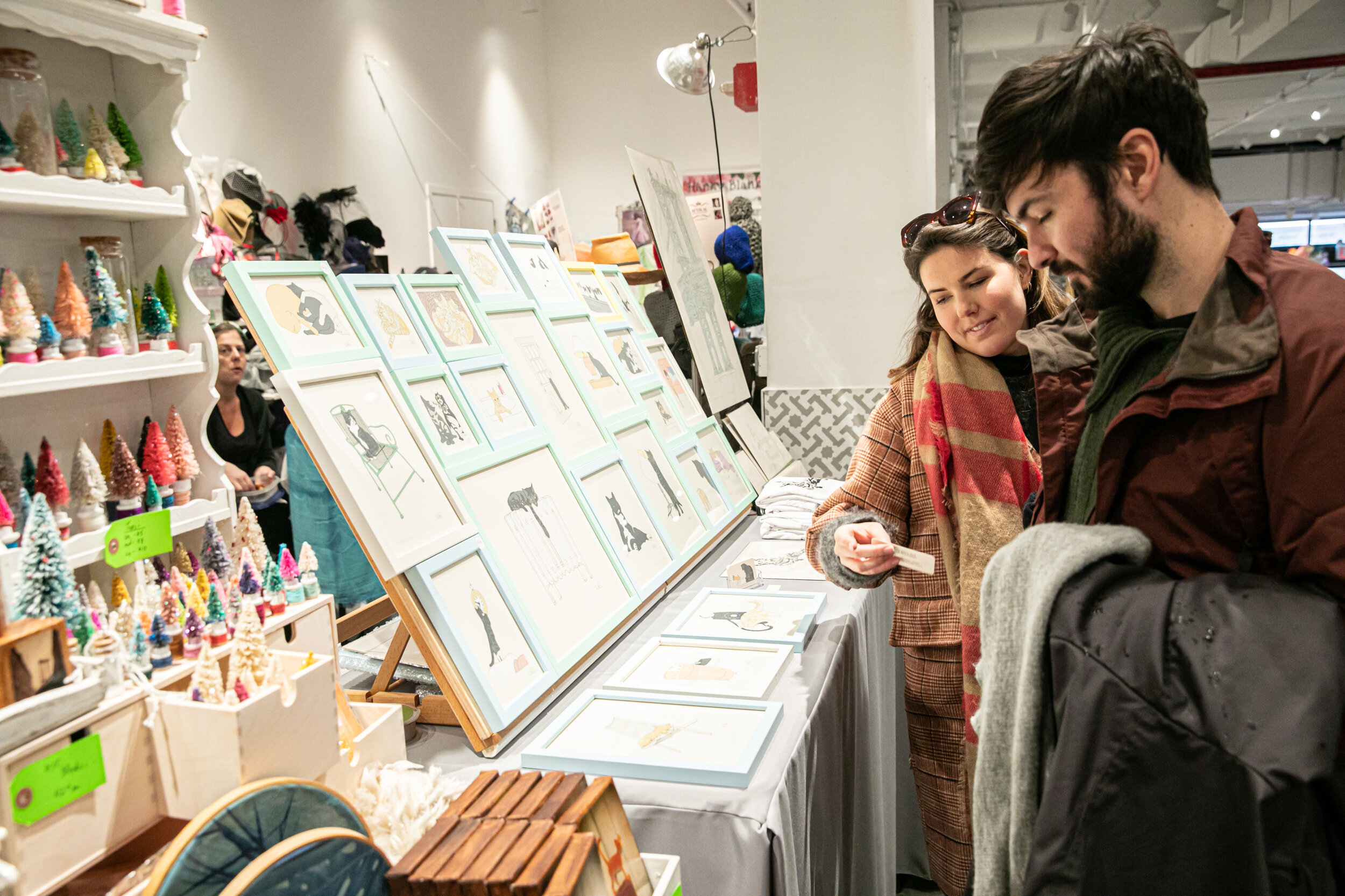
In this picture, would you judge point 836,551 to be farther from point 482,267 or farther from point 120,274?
point 120,274

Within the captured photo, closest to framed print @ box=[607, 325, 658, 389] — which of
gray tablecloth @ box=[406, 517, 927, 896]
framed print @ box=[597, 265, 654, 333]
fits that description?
framed print @ box=[597, 265, 654, 333]

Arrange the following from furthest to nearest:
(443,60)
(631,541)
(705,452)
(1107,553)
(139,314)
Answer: (443,60) → (705,452) → (631,541) → (139,314) → (1107,553)

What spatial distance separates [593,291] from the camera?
300 cm

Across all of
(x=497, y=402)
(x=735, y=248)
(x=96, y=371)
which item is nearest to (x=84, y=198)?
(x=96, y=371)

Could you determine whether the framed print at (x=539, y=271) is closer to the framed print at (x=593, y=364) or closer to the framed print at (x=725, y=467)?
the framed print at (x=593, y=364)

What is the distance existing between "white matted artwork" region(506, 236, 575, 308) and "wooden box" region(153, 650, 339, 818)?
1.56m

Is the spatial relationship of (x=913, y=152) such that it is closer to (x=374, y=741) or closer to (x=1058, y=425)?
(x=1058, y=425)

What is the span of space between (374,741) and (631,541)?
3.23 ft

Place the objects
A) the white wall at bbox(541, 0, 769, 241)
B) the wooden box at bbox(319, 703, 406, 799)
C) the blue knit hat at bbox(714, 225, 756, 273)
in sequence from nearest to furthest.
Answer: the wooden box at bbox(319, 703, 406, 799) → the blue knit hat at bbox(714, 225, 756, 273) → the white wall at bbox(541, 0, 769, 241)

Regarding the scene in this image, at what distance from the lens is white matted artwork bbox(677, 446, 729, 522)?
2.83m

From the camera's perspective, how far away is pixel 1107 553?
926 millimetres

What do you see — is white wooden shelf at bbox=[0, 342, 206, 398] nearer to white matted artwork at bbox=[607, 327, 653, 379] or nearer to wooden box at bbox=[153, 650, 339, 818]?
wooden box at bbox=[153, 650, 339, 818]

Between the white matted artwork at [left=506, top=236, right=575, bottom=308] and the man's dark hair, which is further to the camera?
the white matted artwork at [left=506, top=236, right=575, bottom=308]

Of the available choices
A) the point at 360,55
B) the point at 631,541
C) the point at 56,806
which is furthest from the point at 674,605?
the point at 360,55
